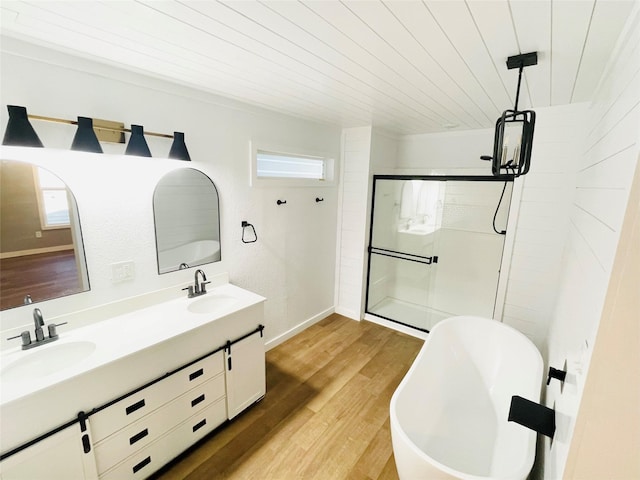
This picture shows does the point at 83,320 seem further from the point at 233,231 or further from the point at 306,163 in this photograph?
the point at 306,163

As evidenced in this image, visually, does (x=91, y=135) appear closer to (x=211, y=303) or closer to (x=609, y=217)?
(x=211, y=303)

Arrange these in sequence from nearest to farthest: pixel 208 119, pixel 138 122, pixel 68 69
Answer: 1. pixel 68 69
2. pixel 138 122
3. pixel 208 119

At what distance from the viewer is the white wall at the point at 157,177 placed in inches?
57.2

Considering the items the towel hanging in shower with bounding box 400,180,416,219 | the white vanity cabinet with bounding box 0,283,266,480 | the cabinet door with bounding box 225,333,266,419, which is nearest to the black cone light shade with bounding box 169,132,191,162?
the white vanity cabinet with bounding box 0,283,266,480

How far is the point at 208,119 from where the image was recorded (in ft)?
7.02

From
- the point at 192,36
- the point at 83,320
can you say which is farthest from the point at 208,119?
the point at 83,320

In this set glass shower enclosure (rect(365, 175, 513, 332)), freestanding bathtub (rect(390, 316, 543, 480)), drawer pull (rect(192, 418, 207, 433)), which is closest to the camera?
freestanding bathtub (rect(390, 316, 543, 480))

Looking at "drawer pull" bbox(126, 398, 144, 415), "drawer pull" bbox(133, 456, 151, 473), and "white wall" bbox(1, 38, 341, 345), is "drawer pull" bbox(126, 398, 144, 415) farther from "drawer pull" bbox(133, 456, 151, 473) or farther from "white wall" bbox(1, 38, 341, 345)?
"white wall" bbox(1, 38, 341, 345)

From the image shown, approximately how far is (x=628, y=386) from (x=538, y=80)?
5.91 feet

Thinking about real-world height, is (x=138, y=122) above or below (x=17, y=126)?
above

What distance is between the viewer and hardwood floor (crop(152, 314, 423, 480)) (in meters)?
1.72

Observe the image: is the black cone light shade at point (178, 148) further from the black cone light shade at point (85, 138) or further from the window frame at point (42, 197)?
the window frame at point (42, 197)

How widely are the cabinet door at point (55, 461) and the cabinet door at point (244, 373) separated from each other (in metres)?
0.79

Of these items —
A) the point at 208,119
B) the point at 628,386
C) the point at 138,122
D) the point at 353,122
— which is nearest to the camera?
the point at 628,386
